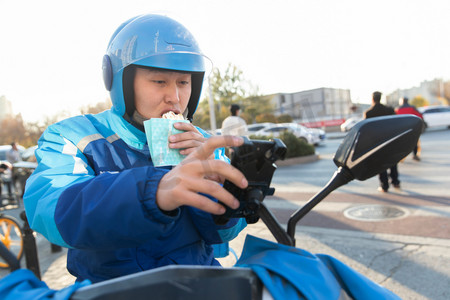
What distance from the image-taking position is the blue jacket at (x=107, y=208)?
32.3 inches

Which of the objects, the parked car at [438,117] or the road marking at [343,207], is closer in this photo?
the road marking at [343,207]

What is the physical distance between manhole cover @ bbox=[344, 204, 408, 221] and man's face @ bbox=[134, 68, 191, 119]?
4.58 metres

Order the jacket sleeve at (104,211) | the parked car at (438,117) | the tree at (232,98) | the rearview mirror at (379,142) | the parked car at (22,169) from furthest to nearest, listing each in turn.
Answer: the tree at (232,98), the parked car at (438,117), the parked car at (22,169), the rearview mirror at (379,142), the jacket sleeve at (104,211)

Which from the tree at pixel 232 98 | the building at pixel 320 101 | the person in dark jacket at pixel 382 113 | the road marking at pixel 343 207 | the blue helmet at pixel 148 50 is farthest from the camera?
the building at pixel 320 101

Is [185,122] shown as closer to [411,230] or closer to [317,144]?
[411,230]

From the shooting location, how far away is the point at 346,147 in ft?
3.32

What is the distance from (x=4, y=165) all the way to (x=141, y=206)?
6491 mm

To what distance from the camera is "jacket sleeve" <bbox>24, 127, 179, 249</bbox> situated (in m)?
0.81

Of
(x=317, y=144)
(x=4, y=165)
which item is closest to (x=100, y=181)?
(x=4, y=165)

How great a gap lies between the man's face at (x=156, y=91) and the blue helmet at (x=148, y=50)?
1.9 inches

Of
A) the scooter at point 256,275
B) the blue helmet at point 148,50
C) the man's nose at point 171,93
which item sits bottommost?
the scooter at point 256,275

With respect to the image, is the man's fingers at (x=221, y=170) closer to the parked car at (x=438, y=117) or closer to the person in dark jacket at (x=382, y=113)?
the person in dark jacket at (x=382, y=113)

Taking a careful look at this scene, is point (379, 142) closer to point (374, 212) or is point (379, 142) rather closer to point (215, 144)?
point (215, 144)

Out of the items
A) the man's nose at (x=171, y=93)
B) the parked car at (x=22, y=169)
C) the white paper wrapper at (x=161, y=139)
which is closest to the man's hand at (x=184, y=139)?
the white paper wrapper at (x=161, y=139)
